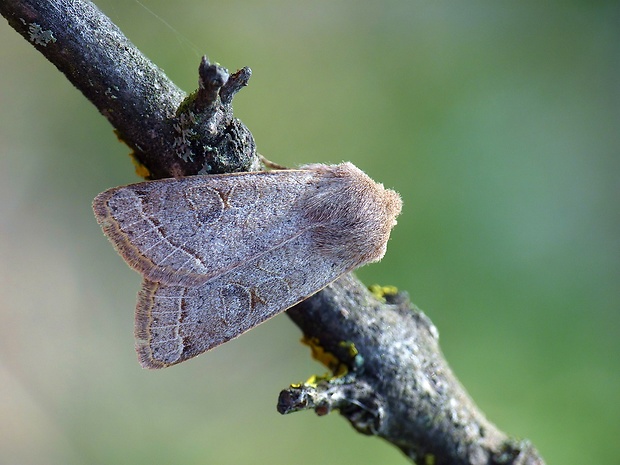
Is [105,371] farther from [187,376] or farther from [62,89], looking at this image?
[62,89]

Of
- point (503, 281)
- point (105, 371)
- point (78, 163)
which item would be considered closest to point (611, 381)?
point (503, 281)

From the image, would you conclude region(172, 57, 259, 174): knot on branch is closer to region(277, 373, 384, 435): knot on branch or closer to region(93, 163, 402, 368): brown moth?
region(93, 163, 402, 368): brown moth

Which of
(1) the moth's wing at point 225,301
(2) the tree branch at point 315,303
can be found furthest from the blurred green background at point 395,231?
(1) the moth's wing at point 225,301

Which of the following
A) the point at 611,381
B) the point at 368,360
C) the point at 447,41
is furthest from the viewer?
the point at 447,41

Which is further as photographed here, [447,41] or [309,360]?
[447,41]

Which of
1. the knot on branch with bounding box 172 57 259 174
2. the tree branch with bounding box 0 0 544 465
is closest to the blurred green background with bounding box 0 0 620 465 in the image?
the tree branch with bounding box 0 0 544 465

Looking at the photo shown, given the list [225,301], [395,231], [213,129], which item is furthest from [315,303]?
[395,231]
